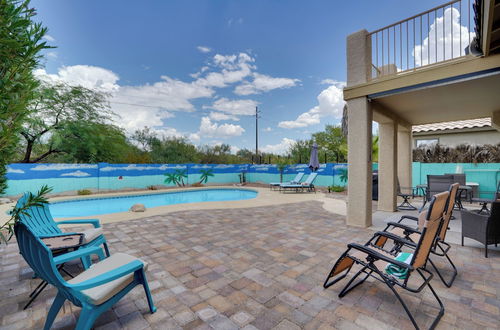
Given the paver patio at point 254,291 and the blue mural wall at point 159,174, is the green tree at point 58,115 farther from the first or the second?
the paver patio at point 254,291

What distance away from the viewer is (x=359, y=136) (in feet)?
18.2

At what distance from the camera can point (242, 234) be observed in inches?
198

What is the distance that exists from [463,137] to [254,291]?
46.1 ft

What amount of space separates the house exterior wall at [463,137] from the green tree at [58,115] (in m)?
20.7

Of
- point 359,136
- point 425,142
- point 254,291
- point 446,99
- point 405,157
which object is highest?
point 446,99

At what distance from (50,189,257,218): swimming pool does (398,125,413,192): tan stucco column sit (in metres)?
7.22

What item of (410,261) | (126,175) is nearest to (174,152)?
(126,175)

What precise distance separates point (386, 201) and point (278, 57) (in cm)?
1695

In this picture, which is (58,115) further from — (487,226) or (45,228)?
(487,226)

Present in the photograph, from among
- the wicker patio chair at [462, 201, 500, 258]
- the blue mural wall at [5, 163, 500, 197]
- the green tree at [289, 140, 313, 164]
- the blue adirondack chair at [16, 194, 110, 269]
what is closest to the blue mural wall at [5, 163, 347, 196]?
the blue mural wall at [5, 163, 500, 197]

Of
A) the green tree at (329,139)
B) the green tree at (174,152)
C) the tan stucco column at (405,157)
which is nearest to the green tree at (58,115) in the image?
the green tree at (174,152)

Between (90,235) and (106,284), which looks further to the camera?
(90,235)

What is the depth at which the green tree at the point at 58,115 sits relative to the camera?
14453 mm

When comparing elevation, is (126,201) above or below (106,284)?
below
